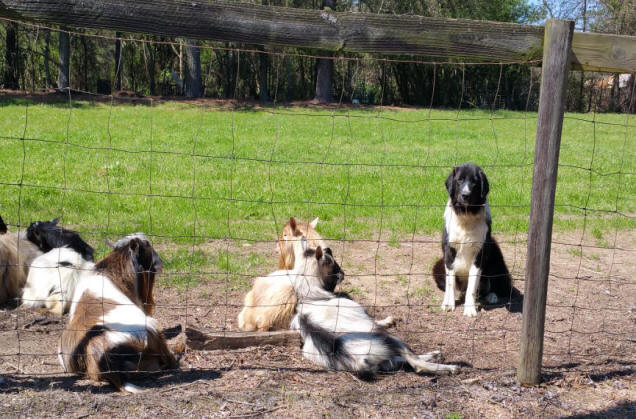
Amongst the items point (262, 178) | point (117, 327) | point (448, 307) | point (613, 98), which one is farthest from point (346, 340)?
point (613, 98)

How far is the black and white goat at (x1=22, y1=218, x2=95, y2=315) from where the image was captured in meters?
5.56

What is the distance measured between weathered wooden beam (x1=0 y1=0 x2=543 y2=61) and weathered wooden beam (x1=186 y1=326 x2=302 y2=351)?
230cm

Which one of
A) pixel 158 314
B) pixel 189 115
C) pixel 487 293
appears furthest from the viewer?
pixel 189 115

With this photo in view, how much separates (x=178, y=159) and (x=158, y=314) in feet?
21.8

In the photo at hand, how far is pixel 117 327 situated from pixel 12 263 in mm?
2485

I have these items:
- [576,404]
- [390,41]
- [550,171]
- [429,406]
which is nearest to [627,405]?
[576,404]

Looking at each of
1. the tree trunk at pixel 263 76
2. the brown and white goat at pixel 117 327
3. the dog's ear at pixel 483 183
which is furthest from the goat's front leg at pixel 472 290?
the tree trunk at pixel 263 76

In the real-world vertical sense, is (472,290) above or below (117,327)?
above

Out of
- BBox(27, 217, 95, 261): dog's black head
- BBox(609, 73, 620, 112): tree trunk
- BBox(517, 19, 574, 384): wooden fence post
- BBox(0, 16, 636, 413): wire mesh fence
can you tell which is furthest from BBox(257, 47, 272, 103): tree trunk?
BBox(517, 19, 574, 384): wooden fence post

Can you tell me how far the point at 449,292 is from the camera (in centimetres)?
595

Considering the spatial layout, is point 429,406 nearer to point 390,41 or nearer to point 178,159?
point 390,41

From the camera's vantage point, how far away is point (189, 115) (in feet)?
61.1

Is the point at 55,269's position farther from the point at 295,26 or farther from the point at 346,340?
the point at 295,26

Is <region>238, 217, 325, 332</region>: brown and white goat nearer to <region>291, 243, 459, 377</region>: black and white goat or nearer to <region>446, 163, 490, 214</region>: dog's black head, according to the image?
<region>291, 243, 459, 377</region>: black and white goat
